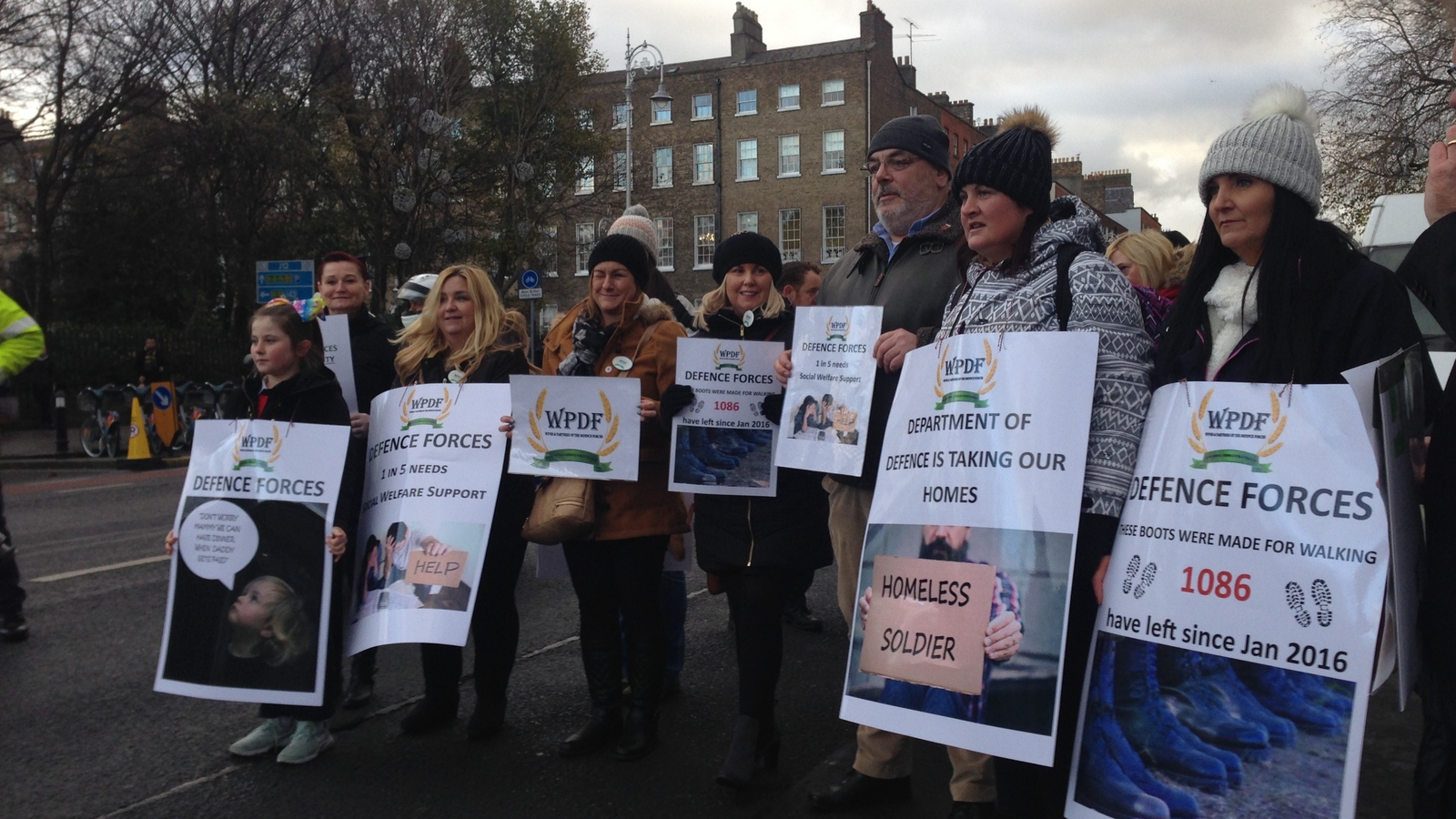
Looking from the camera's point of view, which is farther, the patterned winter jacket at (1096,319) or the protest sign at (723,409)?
the protest sign at (723,409)

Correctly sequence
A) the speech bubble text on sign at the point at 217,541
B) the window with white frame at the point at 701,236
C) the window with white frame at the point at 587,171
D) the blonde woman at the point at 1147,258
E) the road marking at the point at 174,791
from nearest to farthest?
the road marking at the point at 174,791 < the speech bubble text on sign at the point at 217,541 < the blonde woman at the point at 1147,258 < the window with white frame at the point at 587,171 < the window with white frame at the point at 701,236

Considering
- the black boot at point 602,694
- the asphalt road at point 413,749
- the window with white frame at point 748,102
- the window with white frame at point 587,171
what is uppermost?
the window with white frame at point 748,102

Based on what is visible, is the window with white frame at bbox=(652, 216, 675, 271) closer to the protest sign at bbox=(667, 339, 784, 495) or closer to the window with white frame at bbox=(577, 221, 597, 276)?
the window with white frame at bbox=(577, 221, 597, 276)

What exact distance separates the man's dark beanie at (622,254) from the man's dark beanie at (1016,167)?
5.46ft

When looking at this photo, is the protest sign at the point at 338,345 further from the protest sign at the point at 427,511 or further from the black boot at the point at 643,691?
the black boot at the point at 643,691

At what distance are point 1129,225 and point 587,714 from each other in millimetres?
63424

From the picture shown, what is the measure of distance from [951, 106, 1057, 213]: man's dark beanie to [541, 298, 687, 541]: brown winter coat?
1.55 metres

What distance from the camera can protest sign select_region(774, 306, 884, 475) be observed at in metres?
3.50

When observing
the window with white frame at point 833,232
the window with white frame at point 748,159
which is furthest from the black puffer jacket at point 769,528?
the window with white frame at point 748,159

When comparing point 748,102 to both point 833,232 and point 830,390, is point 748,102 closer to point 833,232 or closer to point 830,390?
point 833,232

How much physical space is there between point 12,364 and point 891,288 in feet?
16.0

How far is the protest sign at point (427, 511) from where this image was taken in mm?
4023

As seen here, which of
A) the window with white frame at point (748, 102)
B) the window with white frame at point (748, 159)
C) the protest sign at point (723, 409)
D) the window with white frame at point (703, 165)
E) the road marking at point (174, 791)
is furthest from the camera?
the window with white frame at point (703, 165)

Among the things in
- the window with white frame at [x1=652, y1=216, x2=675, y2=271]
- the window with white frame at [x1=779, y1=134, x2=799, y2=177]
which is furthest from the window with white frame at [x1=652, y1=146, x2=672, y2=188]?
the window with white frame at [x1=779, y1=134, x2=799, y2=177]
